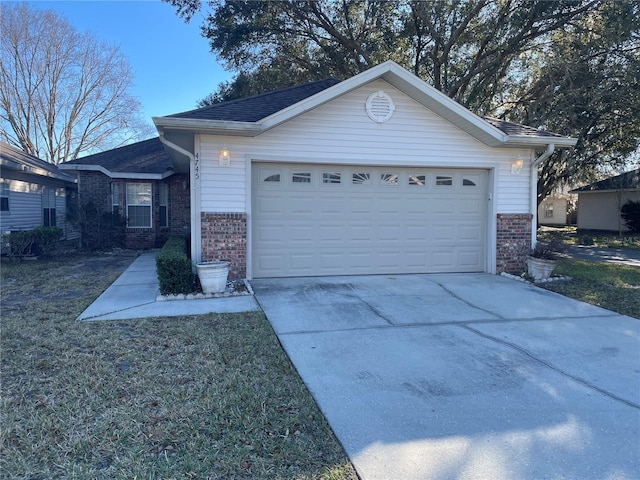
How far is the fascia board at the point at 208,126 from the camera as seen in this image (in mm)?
6852

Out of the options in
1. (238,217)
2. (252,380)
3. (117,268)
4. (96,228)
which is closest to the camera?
(252,380)

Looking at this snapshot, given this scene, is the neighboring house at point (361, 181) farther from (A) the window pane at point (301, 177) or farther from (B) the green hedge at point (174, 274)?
(B) the green hedge at point (174, 274)

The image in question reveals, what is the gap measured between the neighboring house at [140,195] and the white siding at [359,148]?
725cm

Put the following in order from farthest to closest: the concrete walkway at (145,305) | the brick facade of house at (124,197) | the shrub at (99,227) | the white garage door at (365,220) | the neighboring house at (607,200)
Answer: the neighboring house at (607,200) → the brick facade of house at (124,197) → the shrub at (99,227) → the white garage door at (365,220) → the concrete walkway at (145,305)

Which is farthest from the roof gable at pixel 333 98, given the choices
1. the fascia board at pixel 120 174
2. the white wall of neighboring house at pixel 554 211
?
the white wall of neighboring house at pixel 554 211

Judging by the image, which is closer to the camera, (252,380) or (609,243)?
(252,380)

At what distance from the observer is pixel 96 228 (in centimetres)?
1396

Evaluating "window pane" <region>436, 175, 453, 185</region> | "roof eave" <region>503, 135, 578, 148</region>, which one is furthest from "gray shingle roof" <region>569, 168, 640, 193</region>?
"window pane" <region>436, 175, 453, 185</region>

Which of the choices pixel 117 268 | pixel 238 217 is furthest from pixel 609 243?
pixel 117 268

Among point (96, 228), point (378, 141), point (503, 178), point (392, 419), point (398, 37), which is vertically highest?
point (398, 37)

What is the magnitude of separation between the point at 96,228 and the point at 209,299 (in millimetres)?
9172

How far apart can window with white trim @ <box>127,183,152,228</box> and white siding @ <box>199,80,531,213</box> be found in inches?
315

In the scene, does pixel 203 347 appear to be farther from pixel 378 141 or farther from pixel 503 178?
pixel 503 178

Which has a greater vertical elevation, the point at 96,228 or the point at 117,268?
the point at 96,228
